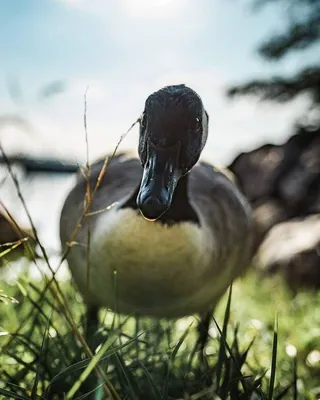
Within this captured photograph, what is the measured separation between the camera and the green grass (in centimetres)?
114

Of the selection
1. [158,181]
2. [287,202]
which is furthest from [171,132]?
[287,202]

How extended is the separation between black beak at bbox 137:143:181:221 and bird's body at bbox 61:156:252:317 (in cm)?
23

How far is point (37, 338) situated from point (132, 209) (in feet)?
1.83

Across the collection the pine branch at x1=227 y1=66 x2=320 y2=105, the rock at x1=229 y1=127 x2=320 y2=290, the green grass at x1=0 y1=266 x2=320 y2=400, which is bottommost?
the green grass at x1=0 y1=266 x2=320 y2=400

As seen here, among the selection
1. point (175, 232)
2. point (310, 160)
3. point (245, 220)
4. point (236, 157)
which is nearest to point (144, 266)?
point (175, 232)

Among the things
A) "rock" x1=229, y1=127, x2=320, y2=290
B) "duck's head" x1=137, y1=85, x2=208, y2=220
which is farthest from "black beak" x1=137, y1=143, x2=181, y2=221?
"rock" x1=229, y1=127, x2=320, y2=290

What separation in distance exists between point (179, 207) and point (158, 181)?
56cm

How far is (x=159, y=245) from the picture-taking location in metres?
1.67

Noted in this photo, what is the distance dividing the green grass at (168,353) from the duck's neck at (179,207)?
0.33 meters

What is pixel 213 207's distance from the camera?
7.07 feet

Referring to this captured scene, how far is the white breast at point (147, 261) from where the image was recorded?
1.67 meters

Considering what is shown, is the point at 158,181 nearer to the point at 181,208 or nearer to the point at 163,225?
the point at 163,225

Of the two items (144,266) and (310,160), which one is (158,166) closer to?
(144,266)

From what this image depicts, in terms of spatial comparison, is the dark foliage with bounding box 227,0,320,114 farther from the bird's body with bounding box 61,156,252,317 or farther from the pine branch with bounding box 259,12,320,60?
the bird's body with bounding box 61,156,252,317
